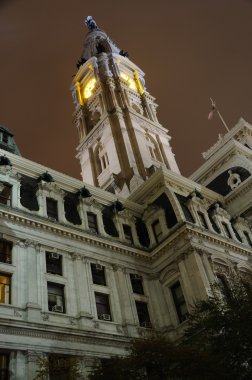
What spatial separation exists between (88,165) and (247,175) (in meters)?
34.2

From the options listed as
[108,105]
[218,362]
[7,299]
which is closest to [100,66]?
[108,105]

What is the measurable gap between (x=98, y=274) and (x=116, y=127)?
42.6 metres

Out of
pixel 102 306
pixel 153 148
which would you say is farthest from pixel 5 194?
pixel 153 148

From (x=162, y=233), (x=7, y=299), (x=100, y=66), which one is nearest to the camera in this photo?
(x=7, y=299)

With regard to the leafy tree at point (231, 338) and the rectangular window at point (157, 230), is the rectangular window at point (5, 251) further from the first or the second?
the rectangular window at point (157, 230)

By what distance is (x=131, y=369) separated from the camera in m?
19.5

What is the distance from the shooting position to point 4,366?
2317 centimetres

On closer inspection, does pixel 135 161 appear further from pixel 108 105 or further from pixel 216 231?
pixel 216 231

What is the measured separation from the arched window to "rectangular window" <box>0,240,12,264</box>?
4372 cm

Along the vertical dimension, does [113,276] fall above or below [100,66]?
below

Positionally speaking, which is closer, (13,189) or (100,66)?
(13,189)

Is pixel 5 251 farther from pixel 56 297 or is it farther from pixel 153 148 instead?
pixel 153 148

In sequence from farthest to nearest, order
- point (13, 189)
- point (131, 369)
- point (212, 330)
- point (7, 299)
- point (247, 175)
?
point (247, 175) → point (13, 189) → point (7, 299) → point (212, 330) → point (131, 369)

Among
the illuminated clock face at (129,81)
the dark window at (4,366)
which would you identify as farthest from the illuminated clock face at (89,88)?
the dark window at (4,366)
